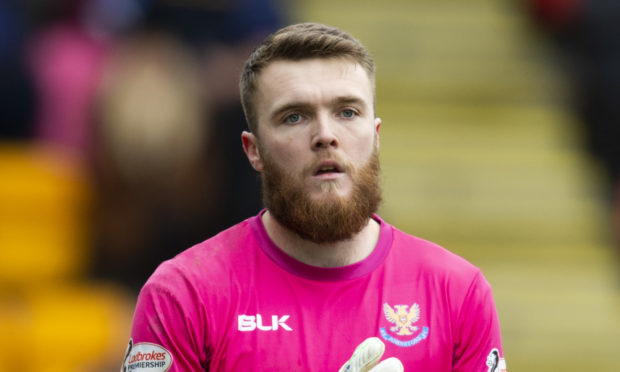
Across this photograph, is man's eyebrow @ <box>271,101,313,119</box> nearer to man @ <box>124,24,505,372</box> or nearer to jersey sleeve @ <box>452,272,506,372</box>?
man @ <box>124,24,505,372</box>

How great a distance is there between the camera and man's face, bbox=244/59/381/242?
14.1 feet

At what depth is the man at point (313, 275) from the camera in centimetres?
421

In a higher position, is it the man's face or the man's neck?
the man's face

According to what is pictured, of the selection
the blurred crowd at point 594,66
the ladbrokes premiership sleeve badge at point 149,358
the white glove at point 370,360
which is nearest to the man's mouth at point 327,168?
the white glove at point 370,360

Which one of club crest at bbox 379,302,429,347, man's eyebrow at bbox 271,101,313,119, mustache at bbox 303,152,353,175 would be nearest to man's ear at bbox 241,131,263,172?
man's eyebrow at bbox 271,101,313,119

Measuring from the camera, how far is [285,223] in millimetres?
4453

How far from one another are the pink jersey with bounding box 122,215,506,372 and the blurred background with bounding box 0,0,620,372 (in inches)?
147

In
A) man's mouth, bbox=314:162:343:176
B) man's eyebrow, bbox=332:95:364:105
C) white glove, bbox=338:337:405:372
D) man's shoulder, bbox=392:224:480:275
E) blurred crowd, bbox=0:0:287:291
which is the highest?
blurred crowd, bbox=0:0:287:291

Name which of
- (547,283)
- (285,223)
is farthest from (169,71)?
(285,223)

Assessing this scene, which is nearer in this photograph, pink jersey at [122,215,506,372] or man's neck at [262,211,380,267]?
pink jersey at [122,215,506,372]

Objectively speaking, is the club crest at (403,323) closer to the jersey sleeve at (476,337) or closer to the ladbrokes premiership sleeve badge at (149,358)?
the jersey sleeve at (476,337)

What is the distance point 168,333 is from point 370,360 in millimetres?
727

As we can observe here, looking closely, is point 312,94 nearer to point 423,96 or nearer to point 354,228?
point 354,228

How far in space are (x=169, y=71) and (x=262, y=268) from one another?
4863 millimetres
